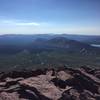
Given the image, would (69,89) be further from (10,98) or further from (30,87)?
A: (10,98)

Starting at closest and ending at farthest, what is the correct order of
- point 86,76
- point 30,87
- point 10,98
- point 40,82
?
point 10,98
point 30,87
point 40,82
point 86,76

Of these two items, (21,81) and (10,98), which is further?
(21,81)

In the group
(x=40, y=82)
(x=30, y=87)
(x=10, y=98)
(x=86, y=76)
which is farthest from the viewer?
(x=86, y=76)

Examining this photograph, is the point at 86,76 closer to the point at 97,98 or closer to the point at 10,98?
the point at 97,98

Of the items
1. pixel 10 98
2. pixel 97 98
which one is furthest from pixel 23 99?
pixel 97 98

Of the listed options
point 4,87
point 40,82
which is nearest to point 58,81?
point 40,82

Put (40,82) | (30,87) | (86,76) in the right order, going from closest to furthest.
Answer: (30,87) < (40,82) < (86,76)
